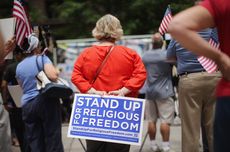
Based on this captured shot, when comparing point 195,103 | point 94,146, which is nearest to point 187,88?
point 195,103

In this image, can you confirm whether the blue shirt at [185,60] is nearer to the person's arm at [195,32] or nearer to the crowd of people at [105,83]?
the crowd of people at [105,83]

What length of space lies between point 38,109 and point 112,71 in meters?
1.18

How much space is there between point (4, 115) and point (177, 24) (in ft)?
8.84

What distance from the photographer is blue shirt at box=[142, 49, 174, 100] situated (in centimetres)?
838

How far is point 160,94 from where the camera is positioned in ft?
27.4

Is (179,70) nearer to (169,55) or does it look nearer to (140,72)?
(169,55)

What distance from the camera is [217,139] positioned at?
3.00 m

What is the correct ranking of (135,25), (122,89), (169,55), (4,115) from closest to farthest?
(4,115)
(122,89)
(169,55)
(135,25)

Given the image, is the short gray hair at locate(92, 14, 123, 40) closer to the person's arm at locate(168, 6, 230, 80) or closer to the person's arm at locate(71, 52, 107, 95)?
the person's arm at locate(71, 52, 107, 95)

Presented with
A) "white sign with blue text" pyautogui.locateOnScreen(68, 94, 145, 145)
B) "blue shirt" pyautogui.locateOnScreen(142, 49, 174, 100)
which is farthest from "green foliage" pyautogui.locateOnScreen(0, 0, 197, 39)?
"white sign with blue text" pyautogui.locateOnScreen(68, 94, 145, 145)

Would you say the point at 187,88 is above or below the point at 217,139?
below

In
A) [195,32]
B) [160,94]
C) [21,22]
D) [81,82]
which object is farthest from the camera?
[160,94]

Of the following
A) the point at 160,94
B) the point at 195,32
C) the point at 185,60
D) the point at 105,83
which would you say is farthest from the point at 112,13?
the point at 195,32

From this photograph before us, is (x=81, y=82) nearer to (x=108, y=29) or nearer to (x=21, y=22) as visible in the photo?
(x=108, y=29)
